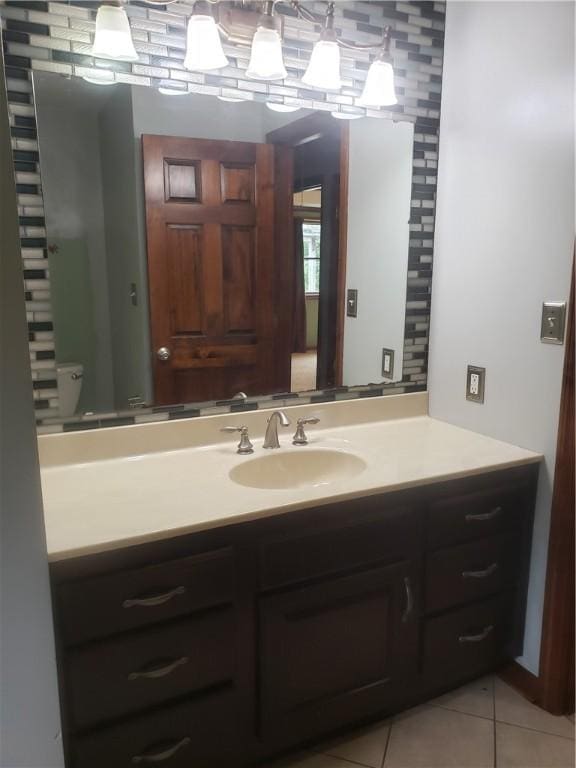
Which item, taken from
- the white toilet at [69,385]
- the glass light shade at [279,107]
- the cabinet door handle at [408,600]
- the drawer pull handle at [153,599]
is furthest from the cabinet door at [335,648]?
the glass light shade at [279,107]

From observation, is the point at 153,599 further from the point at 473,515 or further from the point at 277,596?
the point at 473,515

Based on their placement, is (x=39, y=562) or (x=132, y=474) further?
(x=132, y=474)

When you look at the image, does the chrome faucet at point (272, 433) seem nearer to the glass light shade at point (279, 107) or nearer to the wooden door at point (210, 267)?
the wooden door at point (210, 267)

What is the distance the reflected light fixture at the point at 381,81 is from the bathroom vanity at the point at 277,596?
1.10m

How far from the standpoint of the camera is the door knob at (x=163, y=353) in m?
1.66

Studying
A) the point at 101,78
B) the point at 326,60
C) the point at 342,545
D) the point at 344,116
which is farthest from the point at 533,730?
the point at 101,78

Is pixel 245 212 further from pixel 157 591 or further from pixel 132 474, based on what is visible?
pixel 157 591

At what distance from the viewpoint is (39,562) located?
0.56m

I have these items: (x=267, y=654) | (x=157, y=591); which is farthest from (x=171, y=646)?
(x=267, y=654)

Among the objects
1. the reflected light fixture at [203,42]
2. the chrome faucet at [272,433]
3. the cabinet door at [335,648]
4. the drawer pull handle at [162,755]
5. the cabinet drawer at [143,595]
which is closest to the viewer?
the cabinet drawer at [143,595]

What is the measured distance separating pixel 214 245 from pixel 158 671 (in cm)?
116

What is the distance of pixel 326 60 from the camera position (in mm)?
1629

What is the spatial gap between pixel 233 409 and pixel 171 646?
737mm

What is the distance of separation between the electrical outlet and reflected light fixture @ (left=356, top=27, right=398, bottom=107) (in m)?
0.91
